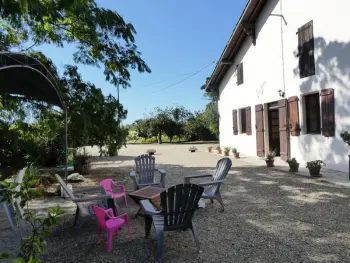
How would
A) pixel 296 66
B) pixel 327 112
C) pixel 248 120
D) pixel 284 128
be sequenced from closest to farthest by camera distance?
pixel 327 112, pixel 296 66, pixel 284 128, pixel 248 120

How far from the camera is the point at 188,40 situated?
854 inches

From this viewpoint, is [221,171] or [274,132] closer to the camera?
[221,171]

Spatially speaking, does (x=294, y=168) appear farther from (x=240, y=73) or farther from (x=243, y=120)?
Result: (x=240, y=73)

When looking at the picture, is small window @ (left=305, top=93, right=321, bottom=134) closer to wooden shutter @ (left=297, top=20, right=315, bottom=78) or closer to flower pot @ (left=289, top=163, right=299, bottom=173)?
wooden shutter @ (left=297, top=20, right=315, bottom=78)

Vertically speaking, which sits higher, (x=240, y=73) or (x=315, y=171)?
(x=240, y=73)

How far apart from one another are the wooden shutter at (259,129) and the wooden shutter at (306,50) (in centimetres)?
277

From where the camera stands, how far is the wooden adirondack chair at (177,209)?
3.22 m

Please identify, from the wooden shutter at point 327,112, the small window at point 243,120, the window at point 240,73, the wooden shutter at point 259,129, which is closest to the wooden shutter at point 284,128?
the wooden shutter at point 259,129

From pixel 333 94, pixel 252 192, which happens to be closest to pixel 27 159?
pixel 252 192

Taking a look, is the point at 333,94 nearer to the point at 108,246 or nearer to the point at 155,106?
the point at 108,246

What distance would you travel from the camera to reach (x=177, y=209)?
10.8ft

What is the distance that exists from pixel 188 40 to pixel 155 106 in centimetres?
850

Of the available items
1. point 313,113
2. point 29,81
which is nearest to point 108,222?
point 29,81

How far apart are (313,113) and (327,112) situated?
37.6 inches
